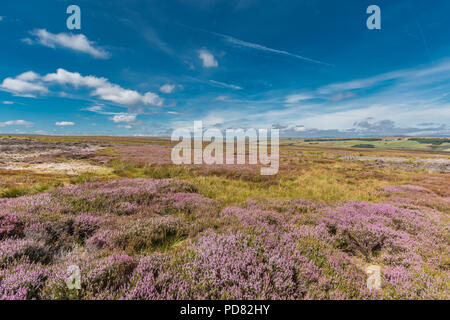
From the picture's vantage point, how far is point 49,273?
8.86 ft

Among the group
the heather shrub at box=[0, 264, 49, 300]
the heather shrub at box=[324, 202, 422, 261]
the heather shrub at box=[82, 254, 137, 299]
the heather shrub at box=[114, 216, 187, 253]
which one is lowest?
the heather shrub at box=[324, 202, 422, 261]

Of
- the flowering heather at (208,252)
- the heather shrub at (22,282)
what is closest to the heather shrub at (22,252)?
the flowering heather at (208,252)

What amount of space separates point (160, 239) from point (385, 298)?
15.1ft

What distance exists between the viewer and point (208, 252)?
338 centimetres

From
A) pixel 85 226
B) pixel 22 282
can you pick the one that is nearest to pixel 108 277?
pixel 22 282

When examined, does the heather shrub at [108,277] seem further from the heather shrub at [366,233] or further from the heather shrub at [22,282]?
the heather shrub at [366,233]

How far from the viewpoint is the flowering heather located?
103 inches

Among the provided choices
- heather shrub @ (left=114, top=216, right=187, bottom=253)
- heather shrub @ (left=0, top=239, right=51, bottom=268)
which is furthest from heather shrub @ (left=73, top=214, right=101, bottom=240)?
heather shrub @ (left=114, top=216, right=187, bottom=253)

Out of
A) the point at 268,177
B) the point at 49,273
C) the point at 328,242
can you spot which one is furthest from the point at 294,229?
the point at 268,177

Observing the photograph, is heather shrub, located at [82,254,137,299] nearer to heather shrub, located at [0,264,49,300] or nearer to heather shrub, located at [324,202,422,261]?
heather shrub, located at [0,264,49,300]

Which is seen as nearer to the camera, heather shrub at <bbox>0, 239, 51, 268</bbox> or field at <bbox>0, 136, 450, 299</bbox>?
field at <bbox>0, 136, 450, 299</bbox>

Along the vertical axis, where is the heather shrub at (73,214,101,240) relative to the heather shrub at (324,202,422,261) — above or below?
above

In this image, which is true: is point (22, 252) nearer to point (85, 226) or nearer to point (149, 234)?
point (85, 226)

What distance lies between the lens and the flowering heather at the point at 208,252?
8.58 feet
